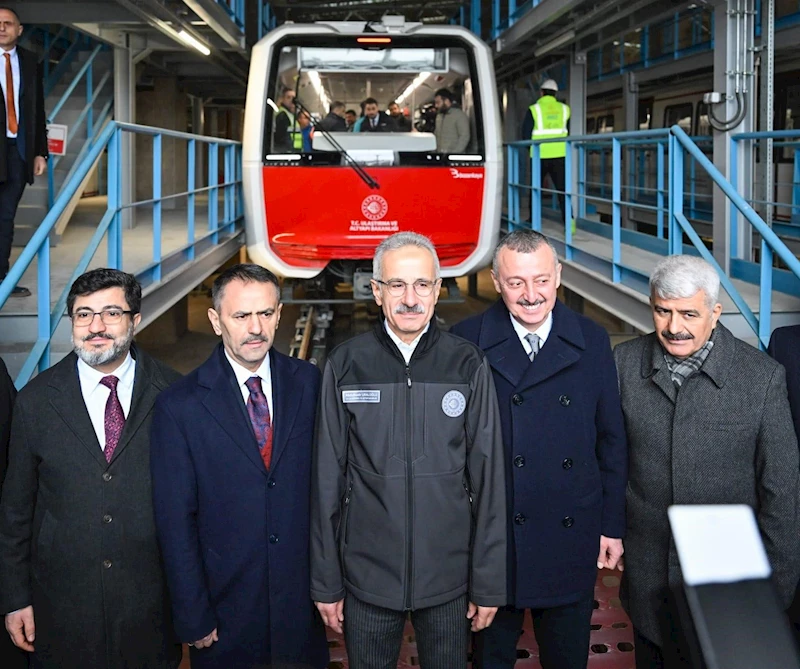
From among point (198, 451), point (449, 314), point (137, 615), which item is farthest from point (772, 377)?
point (449, 314)

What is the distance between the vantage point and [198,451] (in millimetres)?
2209

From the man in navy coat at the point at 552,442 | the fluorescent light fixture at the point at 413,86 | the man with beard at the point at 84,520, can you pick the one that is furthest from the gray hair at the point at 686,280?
the fluorescent light fixture at the point at 413,86

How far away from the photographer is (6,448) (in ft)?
7.76

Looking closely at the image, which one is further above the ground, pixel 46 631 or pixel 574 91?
pixel 574 91

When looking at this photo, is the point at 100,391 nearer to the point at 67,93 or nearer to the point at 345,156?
the point at 345,156

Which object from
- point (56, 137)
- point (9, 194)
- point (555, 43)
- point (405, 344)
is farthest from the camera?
point (555, 43)

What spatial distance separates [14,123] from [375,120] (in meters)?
3.24

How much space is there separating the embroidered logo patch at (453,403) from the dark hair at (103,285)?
84cm

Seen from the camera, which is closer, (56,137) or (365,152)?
(56,137)

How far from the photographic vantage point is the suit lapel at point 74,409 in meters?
2.22

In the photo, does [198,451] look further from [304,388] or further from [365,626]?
[365,626]

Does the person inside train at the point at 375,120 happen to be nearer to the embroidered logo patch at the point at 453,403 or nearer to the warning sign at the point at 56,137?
the warning sign at the point at 56,137

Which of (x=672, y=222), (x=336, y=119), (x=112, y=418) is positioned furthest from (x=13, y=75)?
(x=672, y=222)

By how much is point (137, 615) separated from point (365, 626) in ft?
1.81
